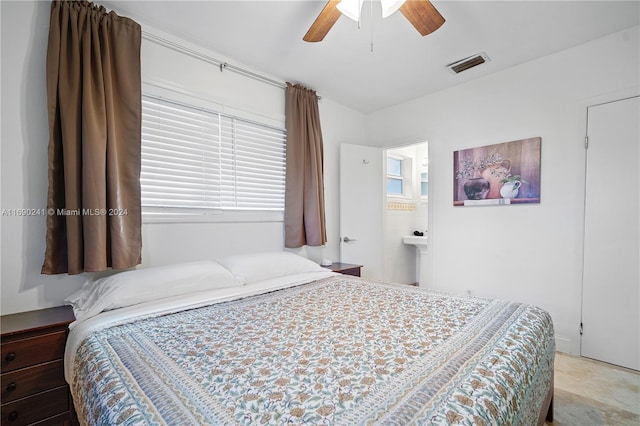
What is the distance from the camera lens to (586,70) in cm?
244

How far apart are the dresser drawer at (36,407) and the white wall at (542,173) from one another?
329 centimetres

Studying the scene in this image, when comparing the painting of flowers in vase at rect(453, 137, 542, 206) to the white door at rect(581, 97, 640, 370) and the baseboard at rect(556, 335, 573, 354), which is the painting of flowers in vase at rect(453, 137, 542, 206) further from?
the baseboard at rect(556, 335, 573, 354)

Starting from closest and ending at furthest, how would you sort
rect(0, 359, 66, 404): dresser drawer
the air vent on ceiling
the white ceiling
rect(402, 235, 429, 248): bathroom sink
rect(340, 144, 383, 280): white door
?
rect(0, 359, 66, 404): dresser drawer < the white ceiling < the air vent on ceiling < rect(340, 144, 383, 280): white door < rect(402, 235, 429, 248): bathroom sink

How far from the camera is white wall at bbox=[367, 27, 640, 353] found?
2449mm

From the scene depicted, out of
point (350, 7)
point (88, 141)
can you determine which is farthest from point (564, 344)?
point (88, 141)

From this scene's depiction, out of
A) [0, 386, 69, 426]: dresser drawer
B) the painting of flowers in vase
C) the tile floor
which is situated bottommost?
the tile floor

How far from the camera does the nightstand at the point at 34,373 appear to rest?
54.5 inches

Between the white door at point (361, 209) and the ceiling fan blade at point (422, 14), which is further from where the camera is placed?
the white door at point (361, 209)

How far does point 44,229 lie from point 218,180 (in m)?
1.22

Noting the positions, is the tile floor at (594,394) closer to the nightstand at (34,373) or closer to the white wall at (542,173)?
the white wall at (542,173)

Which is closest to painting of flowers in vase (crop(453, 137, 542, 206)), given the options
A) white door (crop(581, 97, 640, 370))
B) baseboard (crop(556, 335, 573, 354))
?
white door (crop(581, 97, 640, 370))

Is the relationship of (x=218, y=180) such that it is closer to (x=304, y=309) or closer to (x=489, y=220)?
(x=304, y=309)

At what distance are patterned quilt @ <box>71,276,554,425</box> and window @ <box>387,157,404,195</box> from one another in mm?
3128

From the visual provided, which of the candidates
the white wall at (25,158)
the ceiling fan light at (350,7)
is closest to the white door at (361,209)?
the ceiling fan light at (350,7)
